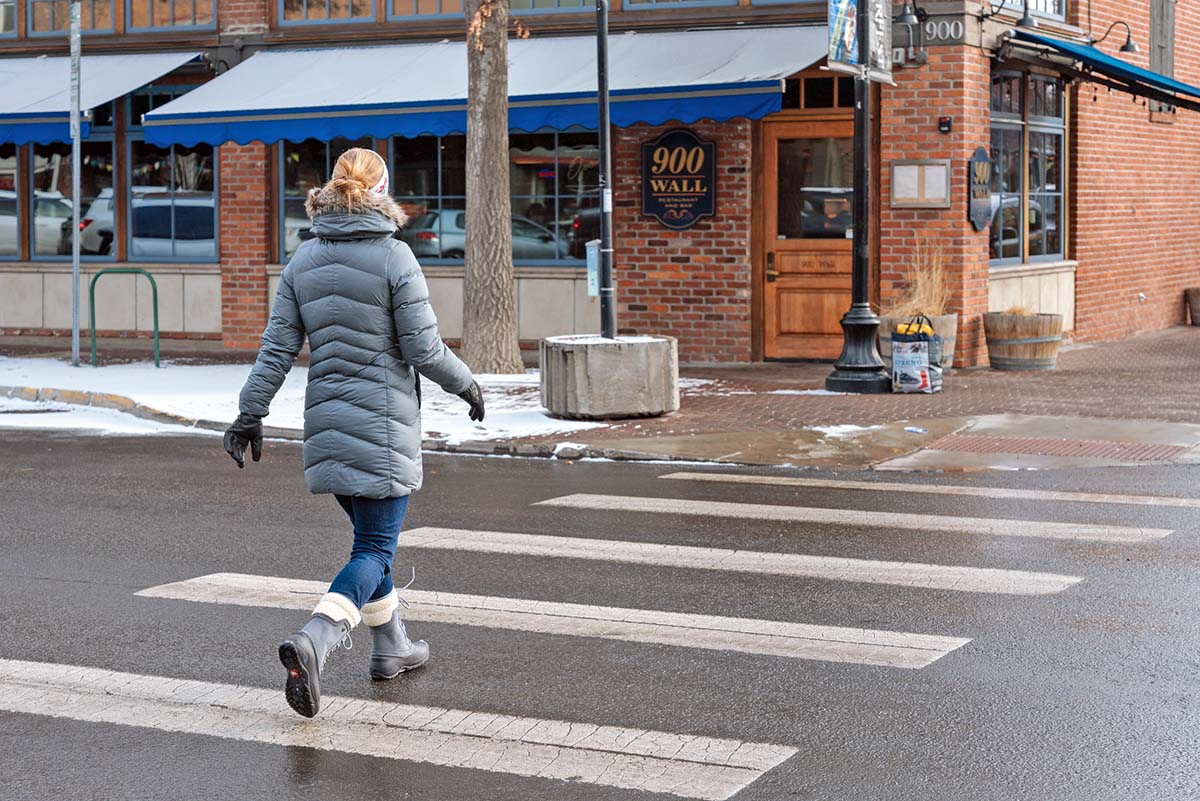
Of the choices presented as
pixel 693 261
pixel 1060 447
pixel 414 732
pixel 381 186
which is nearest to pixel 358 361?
pixel 381 186

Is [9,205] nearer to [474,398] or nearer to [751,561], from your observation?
[751,561]

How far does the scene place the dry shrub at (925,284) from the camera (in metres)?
16.1

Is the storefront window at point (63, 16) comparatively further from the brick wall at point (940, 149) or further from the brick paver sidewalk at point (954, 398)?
the brick wall at point (940, 149)

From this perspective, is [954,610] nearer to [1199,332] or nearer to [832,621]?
[832,621]

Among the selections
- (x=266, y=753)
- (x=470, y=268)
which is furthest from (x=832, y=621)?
(x=470, y=268)

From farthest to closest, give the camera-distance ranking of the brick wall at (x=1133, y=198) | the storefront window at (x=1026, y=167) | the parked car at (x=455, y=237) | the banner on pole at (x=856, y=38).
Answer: the brick wall at (x=1133, y=198)
the parked car at (x=455, y=237)
the storefront window at (x=1026, y=167)
the banner on pole at (x=856, y=38)

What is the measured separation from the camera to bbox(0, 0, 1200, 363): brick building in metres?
16.6

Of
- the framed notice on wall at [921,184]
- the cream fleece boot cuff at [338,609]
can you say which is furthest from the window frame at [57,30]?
the cream fleece boot cuff at [338,609]

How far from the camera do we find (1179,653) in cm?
629

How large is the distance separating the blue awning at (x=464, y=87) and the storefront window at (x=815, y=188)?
1123mm

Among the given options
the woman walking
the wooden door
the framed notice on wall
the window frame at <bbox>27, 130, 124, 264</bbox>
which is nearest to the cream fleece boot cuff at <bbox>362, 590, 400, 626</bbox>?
the woman walking

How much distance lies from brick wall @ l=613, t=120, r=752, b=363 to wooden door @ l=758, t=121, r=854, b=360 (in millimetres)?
263

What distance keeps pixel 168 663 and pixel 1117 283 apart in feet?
55.6

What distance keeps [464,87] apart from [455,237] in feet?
6.99
